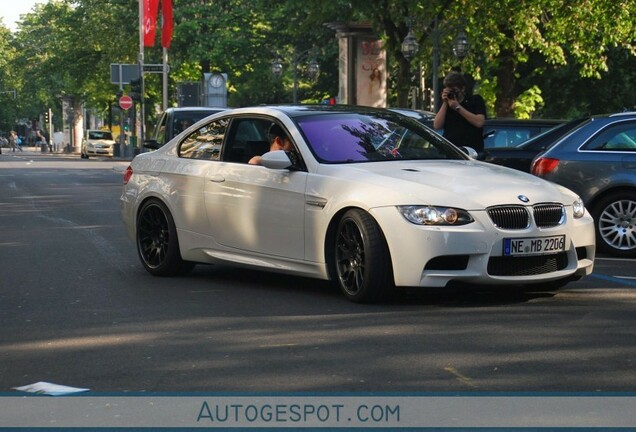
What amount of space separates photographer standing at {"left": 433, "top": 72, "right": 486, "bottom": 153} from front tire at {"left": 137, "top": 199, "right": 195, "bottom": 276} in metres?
3.76

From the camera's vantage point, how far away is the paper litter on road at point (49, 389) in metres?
6.41

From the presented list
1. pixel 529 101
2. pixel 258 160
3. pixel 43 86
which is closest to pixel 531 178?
pixel 258 160

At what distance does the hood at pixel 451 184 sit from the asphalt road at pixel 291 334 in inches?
28.6

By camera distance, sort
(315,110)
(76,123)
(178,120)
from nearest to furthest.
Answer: (315,110) → (178,120) → (76,123)

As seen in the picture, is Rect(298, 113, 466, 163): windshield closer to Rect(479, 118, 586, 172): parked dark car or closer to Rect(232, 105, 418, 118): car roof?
Rect(232, 105, 418, 118): car roof

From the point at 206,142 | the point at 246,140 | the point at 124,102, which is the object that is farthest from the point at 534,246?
the point at 124,102

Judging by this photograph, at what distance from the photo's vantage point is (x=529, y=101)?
45.3 meters

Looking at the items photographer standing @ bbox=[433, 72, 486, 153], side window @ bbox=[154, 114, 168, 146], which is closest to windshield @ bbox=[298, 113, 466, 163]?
photographer standing @ bbox=[433, 72, 486, 153]

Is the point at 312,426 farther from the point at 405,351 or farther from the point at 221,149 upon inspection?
the point at 221,149

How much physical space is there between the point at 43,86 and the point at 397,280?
3665 inches

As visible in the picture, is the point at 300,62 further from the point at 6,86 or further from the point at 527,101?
the point at 6,86

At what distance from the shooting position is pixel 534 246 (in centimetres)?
941

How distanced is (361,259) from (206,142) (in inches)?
96.6

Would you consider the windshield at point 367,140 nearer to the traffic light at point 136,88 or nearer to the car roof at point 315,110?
the car roof at point 315,110
